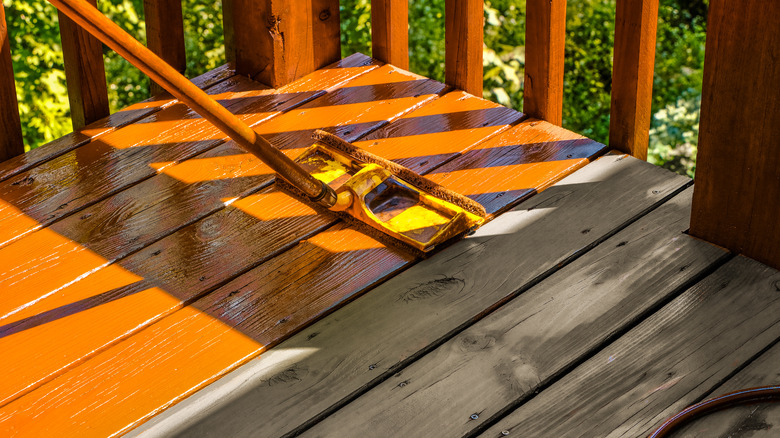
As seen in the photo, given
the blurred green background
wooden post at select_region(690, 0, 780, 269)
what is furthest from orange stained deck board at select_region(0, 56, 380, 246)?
the blurred green background

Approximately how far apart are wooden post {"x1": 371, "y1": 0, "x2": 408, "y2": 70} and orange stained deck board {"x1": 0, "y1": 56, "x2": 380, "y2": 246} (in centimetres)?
11

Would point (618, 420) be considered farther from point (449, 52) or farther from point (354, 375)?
point (449, 52)

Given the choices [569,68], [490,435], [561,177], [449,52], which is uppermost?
[449,52]

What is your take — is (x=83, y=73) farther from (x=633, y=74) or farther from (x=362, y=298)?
(x=633, y=74)

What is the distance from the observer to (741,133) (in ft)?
5.77

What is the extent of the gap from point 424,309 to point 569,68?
15.5 feet

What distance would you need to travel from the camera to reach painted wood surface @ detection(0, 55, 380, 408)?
1773 millimetres

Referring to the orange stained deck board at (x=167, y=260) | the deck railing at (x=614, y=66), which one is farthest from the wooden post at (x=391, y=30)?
the orange stained deck board at (x=167, y=260)

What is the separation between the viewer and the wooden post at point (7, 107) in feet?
7.37

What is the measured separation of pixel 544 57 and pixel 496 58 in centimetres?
385

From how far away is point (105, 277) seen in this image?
1938 millimetres

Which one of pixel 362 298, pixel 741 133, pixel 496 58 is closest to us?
pixel 741 133

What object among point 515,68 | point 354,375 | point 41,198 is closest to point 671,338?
point 354,375

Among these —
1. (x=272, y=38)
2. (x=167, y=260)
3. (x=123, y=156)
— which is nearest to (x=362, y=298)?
(x=167, y=260)
